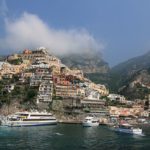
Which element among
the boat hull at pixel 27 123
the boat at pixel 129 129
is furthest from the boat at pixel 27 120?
the boat at pixel 129 129

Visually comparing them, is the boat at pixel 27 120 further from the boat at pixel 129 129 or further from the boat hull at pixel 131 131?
the boat hull at pixel 131 131

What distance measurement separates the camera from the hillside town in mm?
138875

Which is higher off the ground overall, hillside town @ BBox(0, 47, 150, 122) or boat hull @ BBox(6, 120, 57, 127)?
hillside town @ BBox(0, 47, 150, 122)

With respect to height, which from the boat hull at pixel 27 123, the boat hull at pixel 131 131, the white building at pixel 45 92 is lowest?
the boat hull at pixel 131 131

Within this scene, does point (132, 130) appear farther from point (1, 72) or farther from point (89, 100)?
point (1, 72)

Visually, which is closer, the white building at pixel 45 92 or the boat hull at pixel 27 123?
the boat hull at pixel 27 123

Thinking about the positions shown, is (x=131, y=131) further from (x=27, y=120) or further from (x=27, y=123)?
(x=27, y=120)

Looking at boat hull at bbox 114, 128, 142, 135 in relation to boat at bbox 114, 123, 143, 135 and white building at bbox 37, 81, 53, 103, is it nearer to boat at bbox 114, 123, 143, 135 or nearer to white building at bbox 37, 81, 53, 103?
boat at bbox 114, 123, 143, 135

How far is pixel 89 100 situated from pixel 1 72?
135ft

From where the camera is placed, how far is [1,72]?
162 m

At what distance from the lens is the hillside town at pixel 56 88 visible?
139m


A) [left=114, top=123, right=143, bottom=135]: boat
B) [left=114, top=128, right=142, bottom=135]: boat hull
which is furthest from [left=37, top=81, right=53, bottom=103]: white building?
[left=114, top=128, right=142, bottom=135]: boat hull

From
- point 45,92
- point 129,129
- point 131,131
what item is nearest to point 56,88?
point 45,92

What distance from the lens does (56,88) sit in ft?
476
